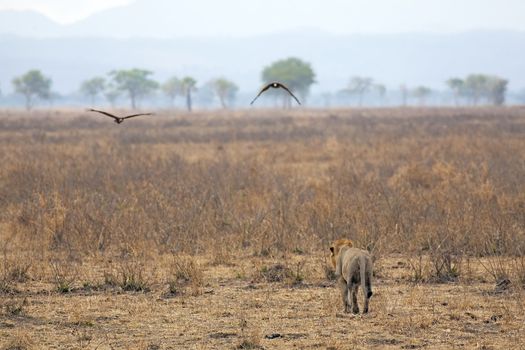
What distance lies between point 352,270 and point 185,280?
9.33 feet

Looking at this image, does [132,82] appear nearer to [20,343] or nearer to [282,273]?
[282,273]

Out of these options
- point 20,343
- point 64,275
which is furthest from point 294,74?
point 20,343

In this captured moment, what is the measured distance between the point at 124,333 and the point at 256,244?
451cm

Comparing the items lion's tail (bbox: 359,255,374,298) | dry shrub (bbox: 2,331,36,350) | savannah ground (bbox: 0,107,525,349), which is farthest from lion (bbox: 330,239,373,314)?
dry shrub (bbox: 2,331,36,350)

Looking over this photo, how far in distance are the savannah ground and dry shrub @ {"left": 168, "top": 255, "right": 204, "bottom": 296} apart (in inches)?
0.9

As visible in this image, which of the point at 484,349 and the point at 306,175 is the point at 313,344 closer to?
the point at 484,349

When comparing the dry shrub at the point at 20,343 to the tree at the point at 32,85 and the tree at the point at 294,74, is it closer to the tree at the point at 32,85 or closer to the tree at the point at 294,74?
the tree at the point at 294,74

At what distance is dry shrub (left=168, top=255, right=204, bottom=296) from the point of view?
9.26 meters

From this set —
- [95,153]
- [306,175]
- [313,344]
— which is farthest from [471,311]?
[95,153]

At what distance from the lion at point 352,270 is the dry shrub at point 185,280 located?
6.10ft

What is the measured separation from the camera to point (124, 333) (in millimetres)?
7559

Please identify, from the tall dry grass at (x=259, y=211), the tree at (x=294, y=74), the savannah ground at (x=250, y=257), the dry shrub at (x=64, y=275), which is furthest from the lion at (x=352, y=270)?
the tree at (x=294, y=74)

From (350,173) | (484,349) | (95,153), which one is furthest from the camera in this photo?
(95,153)

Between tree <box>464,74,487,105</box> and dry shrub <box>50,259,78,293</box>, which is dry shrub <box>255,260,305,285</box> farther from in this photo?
tree <box>464,74,487,105</box>
